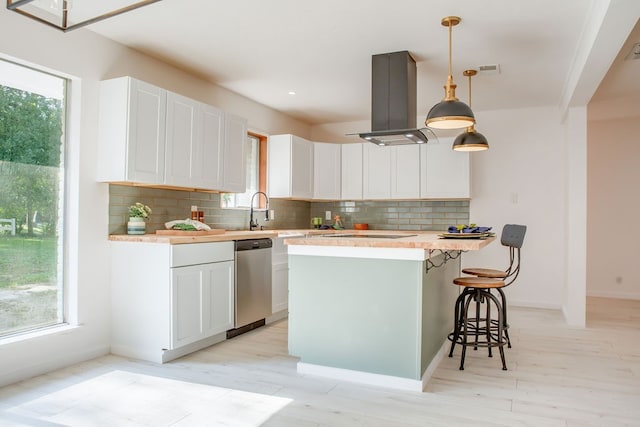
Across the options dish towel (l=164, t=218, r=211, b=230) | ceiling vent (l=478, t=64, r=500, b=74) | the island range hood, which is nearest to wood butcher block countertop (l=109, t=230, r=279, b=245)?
dish towel (l=164, t=218, r=211, b=230)

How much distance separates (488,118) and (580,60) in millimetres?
2356

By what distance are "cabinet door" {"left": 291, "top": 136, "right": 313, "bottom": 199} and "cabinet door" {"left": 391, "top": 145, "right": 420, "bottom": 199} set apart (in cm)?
112

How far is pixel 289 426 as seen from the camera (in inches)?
96.0

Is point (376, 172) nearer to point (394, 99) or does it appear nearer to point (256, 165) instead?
point (256, 165)

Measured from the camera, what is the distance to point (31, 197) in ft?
10.7

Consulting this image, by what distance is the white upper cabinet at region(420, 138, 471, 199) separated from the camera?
5856mm

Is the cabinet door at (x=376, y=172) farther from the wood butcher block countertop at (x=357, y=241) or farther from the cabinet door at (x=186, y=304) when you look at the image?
the cabinet door at (x=186, y=304)

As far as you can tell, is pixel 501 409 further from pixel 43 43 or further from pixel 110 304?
pixel 43 43

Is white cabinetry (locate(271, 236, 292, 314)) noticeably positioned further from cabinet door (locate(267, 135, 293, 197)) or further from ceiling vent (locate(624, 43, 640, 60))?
ceiling vent (locate(624, 43, 640, 60))

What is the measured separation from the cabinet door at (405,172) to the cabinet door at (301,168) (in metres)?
1.12

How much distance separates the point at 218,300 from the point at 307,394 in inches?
53.0

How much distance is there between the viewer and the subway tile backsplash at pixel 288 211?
3893 mm

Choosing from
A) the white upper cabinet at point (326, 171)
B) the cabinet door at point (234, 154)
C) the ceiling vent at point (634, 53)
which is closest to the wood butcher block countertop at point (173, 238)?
the cabinet door at point (234, 154)

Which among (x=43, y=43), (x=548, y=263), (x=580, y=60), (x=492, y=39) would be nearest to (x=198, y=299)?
(x=43, y=43)
